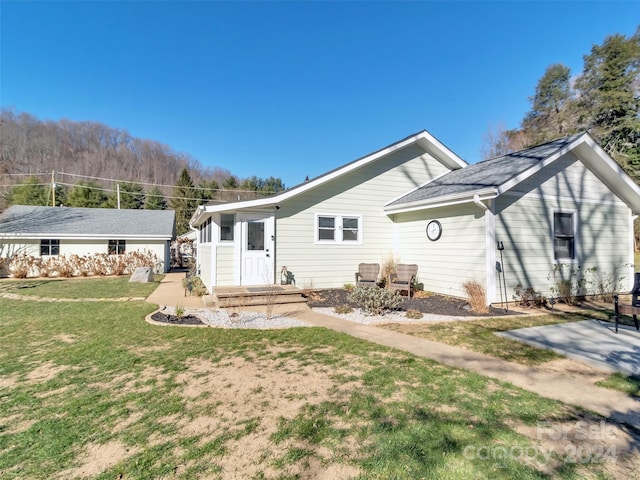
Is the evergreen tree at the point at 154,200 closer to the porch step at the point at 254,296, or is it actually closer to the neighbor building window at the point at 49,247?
the neighbor building window at the point at 49,247

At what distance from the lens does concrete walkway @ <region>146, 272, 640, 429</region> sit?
123 inches

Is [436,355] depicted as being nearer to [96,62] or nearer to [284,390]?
[284,390]

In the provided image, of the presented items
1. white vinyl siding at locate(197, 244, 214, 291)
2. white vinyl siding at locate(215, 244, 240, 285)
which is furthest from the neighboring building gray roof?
white vinyl siding at locate(215, 244, 240, 285)

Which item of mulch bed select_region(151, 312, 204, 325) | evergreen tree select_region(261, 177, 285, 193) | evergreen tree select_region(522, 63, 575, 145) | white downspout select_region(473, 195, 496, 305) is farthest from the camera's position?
evergreen tree select_region(261, 177, 285, 193)

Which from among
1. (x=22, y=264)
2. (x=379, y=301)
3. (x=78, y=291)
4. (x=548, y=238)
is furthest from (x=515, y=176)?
(x=22, y=264)

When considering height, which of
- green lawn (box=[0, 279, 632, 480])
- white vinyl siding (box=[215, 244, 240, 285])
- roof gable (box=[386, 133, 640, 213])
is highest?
roof gable (box=[386, 133, 640, 213])

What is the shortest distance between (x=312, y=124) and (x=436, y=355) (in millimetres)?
21896

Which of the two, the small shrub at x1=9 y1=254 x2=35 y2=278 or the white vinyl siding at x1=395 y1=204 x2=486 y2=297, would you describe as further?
the small shrub at x1=9 y1=254 x2=35 y2=278

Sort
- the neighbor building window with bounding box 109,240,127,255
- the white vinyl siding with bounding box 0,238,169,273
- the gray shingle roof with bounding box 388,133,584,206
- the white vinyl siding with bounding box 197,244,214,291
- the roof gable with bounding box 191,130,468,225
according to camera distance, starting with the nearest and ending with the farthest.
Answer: the gray shingle roof with bounding box 388,133,584,206
the roof gable with bounding box 191,130,468,225
the white vinyl siding with bounding box 197,244,214,291
the white vinyl siding with bounding box 0,238,169,273
the neighbor building window with bounding box 109,240,127,255

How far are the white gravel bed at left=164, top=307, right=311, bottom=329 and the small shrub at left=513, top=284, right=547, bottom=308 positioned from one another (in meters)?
5.79

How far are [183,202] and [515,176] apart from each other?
34.3 metres

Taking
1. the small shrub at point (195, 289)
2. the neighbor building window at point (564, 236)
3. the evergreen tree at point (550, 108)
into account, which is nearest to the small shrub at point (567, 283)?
the neighbor building window at point (564, 236)

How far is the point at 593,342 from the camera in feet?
16.6

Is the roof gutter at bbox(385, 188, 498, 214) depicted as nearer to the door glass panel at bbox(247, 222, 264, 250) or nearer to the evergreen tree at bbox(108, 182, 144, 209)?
the door glass panel at bbox(247, 222, 264, 250)
